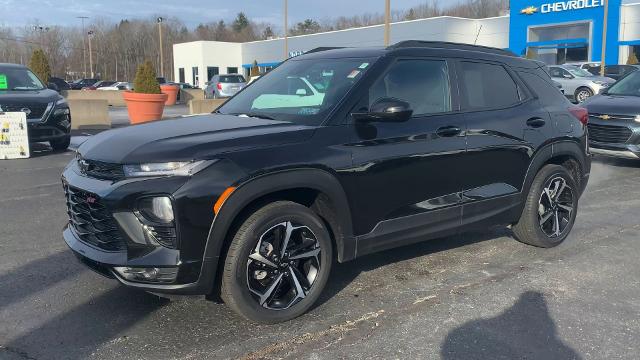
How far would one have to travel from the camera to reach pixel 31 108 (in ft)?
35.0

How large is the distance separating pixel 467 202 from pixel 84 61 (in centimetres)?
9230

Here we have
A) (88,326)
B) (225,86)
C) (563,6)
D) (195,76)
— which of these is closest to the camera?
(88,326)

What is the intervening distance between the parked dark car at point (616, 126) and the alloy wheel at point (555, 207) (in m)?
4.69

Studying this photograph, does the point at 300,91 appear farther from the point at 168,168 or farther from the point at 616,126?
the point at 616,126

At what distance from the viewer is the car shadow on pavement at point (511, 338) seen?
3342 millimetres

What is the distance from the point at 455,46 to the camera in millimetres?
4863

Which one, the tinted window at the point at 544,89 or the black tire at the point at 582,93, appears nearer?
the tinted window at the point at 544,89

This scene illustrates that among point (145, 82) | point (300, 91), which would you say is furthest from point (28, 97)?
point (300, 91)

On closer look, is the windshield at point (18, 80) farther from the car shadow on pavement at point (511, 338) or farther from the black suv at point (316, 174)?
the car shadow on pavement at point (511, 338)

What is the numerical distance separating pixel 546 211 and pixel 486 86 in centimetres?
136

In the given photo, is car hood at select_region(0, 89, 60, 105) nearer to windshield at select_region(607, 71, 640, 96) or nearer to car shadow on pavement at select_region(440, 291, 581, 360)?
car shadow on pavement at select_region(440, 291, 581, 360)

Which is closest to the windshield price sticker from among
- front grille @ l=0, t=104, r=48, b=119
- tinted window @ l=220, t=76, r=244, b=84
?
front grille @ l=0, t=104, r=48, b=119

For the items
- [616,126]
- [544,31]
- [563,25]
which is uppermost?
[563,25]

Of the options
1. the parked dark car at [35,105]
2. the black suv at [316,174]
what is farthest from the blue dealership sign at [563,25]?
the black suv at [316,174]
